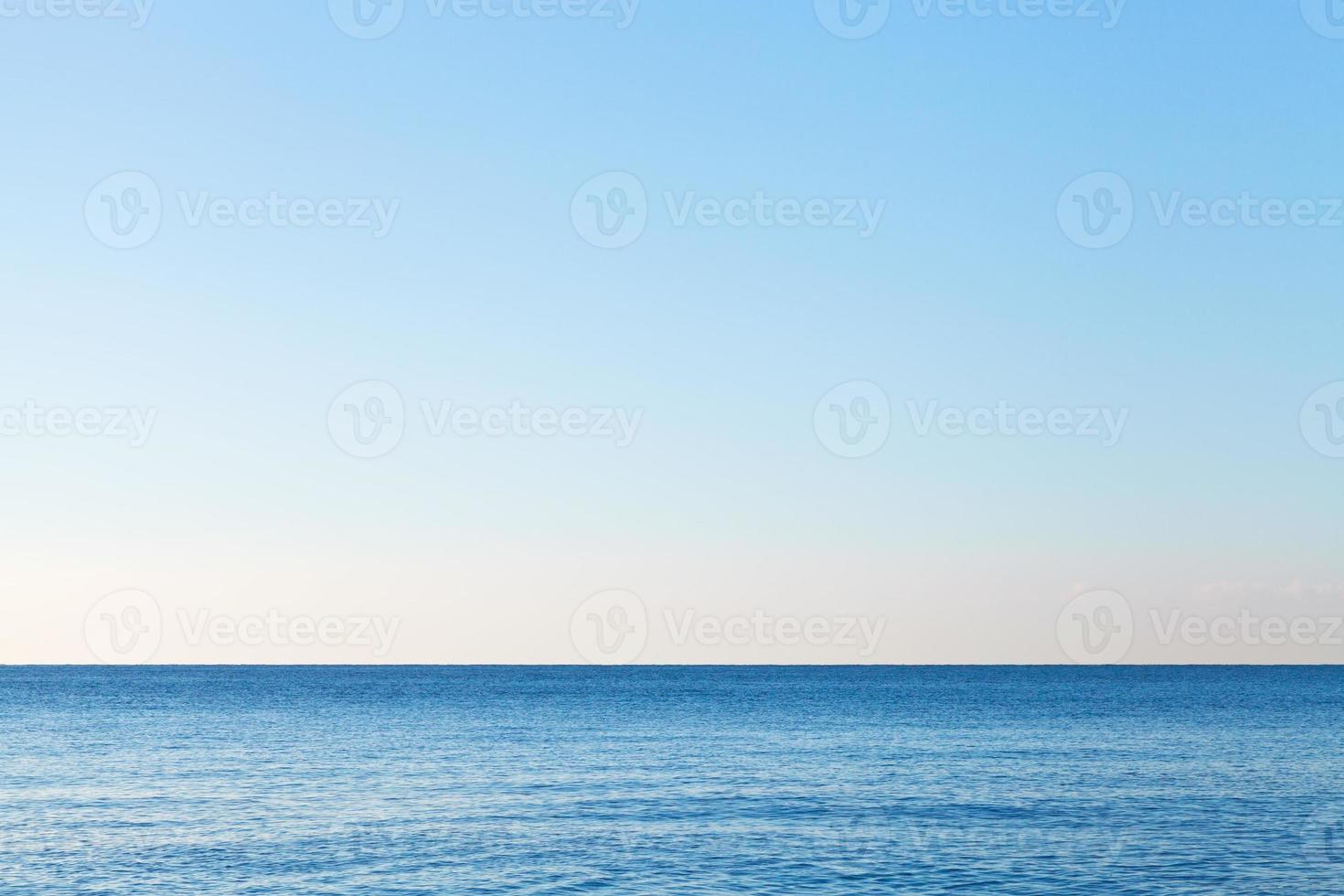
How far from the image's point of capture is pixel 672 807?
1747 inches

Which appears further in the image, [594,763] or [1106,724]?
[1106,724]

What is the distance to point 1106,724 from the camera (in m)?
92.6

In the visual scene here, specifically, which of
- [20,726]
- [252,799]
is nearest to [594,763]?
[252,799]

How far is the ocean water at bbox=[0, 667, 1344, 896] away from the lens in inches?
1310

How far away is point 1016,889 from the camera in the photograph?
3166cm

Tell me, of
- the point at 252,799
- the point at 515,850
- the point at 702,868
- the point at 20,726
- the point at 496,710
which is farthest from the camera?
the point at 496,710

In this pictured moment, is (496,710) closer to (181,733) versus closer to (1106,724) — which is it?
(181,733)

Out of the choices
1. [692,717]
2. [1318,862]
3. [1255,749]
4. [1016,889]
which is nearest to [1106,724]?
[1255,749]

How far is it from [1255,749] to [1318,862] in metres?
37.7

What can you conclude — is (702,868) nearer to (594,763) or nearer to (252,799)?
(252,799)

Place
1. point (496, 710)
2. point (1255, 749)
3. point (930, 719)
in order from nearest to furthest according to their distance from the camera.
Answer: point (1255, 749), point (930, 719), point (496, 710)

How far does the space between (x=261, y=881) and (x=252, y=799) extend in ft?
50.7

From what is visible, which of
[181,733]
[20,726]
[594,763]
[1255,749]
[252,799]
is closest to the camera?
[252,799]

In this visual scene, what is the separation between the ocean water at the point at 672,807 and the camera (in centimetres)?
3328
